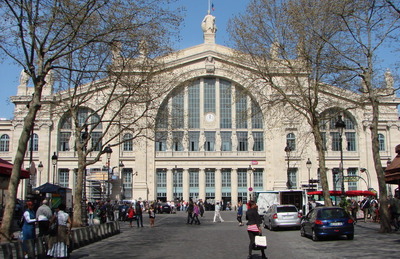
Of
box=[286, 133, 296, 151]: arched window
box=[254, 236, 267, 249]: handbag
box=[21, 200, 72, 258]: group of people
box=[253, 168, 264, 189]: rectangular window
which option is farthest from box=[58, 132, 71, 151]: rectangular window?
box=[254, 236, 267, 249]: handbag

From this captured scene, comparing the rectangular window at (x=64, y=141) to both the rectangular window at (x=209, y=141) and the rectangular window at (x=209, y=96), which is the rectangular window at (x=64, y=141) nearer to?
the rectangular window at (x=209, y=141)

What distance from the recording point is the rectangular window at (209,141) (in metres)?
66.1

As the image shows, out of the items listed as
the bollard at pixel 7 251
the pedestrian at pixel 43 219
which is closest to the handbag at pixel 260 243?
the pedestrian at pixel 43 219

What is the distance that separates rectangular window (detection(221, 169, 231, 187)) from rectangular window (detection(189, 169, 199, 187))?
3580 mm

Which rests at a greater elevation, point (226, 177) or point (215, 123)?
point (215, 123)

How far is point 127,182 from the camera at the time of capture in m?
65.2

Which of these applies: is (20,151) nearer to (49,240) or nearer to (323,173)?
(49,240)

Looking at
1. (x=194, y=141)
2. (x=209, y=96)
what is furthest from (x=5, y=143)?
(x=209, y=96)

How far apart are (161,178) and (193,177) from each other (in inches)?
173

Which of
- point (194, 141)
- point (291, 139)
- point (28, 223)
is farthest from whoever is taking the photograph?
point (194, 141)

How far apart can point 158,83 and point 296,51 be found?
8657 millimetres

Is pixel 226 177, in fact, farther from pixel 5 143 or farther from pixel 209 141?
pixel 5 143

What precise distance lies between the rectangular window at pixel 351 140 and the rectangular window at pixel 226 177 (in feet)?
56.8

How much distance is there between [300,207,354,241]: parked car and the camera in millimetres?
19406
